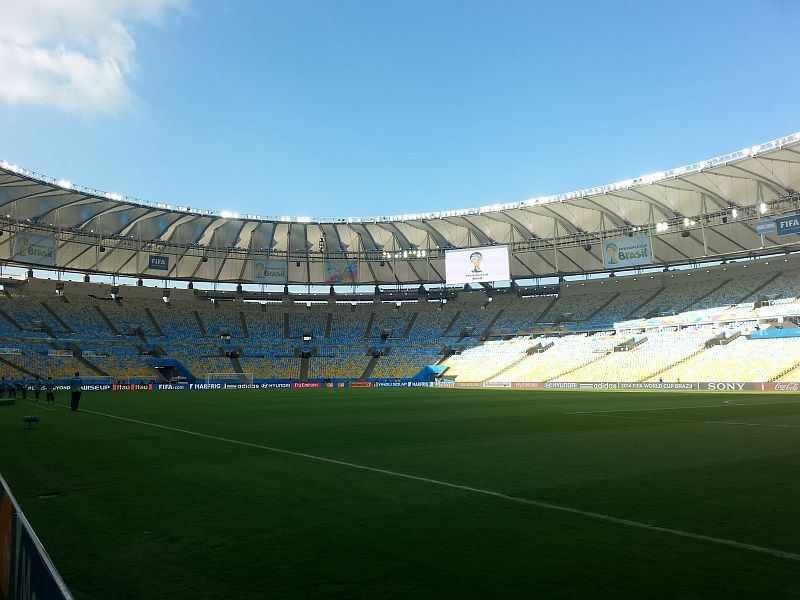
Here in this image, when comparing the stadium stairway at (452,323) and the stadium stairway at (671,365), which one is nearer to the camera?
the stadium stairway at (671,365)

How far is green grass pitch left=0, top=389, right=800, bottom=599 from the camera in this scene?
15.6 feet

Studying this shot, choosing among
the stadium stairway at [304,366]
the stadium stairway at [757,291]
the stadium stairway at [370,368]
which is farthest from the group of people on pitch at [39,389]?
the stadium stairway at [757,291]

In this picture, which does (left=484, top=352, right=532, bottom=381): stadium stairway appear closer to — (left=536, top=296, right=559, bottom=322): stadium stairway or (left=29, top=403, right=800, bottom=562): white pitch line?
(left=536, top=296, right=559, bottom=322): stadium stairway

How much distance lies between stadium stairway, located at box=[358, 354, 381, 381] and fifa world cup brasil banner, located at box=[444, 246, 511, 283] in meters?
15.4

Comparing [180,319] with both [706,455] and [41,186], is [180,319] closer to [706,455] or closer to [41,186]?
[41,186]

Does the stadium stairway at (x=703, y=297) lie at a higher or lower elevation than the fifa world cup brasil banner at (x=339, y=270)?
lower

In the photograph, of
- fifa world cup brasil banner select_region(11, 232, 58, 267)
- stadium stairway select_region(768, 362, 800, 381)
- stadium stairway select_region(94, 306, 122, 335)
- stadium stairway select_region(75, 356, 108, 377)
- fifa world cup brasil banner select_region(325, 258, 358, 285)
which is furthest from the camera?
fifa world cup brasil banner select_region(325, 258, 358, 285)

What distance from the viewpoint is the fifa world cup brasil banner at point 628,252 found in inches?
2140

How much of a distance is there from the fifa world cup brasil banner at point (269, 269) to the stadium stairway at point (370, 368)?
14.2 metres

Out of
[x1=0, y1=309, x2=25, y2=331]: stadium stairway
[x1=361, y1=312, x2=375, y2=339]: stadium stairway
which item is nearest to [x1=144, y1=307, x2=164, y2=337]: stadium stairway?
[x1=0, y1=309, x2=25, y2=331]: stadium stairway

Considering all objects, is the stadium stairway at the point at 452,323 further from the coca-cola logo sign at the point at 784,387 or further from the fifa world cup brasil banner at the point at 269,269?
the coca-cola logo sign at the point at 784,387

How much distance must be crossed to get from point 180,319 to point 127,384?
15645 millimetres

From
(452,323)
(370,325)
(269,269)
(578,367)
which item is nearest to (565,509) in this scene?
(578,367)

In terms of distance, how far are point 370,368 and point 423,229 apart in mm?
17388
